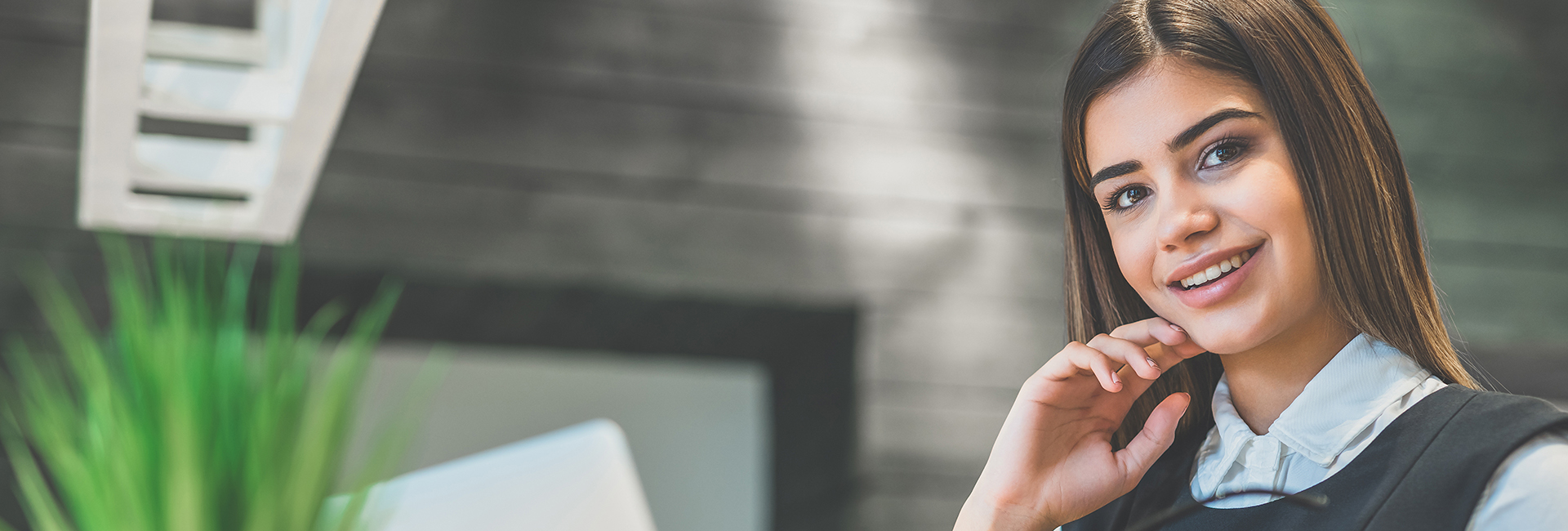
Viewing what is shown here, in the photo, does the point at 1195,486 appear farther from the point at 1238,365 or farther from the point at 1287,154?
the point at 1287,154

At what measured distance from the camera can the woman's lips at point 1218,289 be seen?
0.89 m

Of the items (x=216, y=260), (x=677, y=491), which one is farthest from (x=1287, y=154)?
(x=677, y=491)

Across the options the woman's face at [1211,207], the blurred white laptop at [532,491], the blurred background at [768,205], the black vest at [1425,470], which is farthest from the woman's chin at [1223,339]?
the blurred white laptop at [532,491]

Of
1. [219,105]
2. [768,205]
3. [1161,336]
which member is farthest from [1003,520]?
[768,205]

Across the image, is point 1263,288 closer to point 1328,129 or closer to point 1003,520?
point 1328,129

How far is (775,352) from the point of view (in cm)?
322

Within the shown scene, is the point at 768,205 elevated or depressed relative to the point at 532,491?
elevated

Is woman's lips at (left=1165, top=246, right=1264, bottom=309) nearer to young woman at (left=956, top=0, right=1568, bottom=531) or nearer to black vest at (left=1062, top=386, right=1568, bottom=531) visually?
young woman at (left=956, top=0, right=1568, bottom=531)

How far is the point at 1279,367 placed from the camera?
96 centimetres

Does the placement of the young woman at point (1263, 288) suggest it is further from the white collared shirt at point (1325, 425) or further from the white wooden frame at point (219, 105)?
the white wooden frame at point (219, 105)

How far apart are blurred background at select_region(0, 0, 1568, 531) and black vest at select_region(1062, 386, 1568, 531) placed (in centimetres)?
217

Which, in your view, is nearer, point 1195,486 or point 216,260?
point 1195,486

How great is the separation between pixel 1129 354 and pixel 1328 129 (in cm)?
23

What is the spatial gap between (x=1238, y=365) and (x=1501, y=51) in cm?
328
